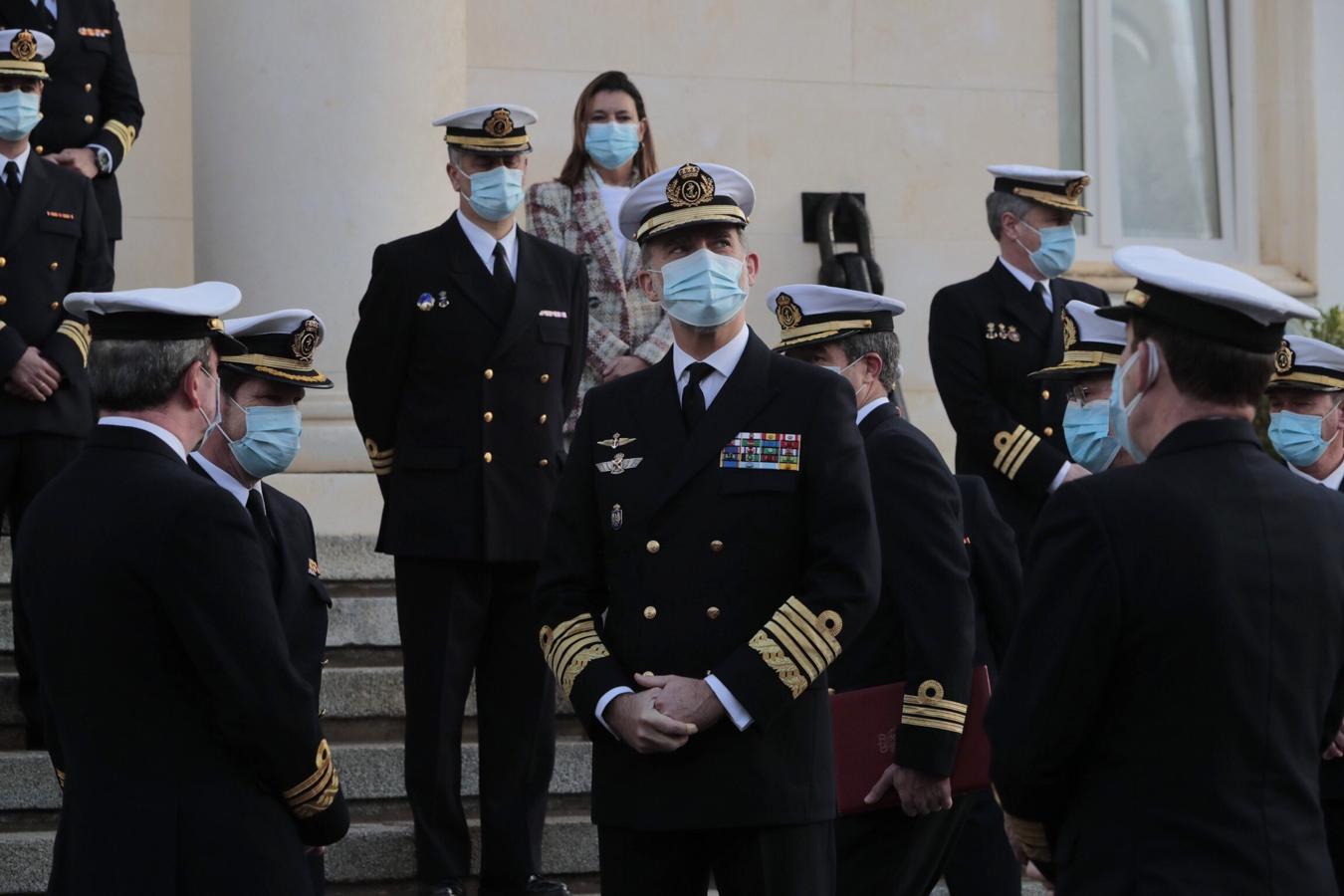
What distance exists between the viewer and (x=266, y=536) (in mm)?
4594

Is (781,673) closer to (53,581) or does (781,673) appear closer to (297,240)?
(53,581)

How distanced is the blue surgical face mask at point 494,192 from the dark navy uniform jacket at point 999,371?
1.65 meters

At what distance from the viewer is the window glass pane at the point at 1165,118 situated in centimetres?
1139

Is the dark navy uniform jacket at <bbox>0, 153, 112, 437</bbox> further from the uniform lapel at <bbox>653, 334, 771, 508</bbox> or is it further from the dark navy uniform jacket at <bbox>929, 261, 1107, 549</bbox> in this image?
the uniform lapel at <bbox>653, 334, 771, 508</bbox>

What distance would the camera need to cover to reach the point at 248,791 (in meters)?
3.81

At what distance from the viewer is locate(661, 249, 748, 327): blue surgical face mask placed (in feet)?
14.3

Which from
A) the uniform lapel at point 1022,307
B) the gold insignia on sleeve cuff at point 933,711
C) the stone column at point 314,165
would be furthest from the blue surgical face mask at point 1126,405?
the stone column at point 314,165

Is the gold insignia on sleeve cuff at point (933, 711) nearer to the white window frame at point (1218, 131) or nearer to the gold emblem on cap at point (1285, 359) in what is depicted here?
the gold emblem on cap at point (1285, 359)

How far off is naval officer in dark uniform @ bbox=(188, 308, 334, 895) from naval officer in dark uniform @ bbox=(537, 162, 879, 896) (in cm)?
62

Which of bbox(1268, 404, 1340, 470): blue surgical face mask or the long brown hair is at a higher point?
the long brown hair

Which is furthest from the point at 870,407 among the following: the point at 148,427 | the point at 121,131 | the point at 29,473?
the point at 121,131

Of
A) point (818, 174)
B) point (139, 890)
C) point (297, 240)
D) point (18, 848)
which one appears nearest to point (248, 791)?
point (139, 890)

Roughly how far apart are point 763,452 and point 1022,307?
3100 millimetres

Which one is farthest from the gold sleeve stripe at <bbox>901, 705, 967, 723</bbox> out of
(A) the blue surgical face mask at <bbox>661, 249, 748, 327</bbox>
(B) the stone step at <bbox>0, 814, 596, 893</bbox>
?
(B) the stone step at <bbox>0, 814, 596, 893</bbox>
